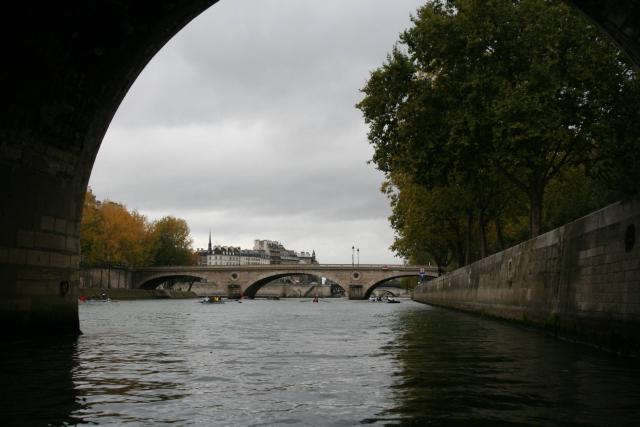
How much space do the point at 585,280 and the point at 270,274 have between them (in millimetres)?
96835

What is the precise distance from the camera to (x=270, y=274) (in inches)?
4382

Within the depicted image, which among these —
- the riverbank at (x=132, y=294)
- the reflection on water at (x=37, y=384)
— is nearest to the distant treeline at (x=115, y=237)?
the riverbank at (x=132, y=294)

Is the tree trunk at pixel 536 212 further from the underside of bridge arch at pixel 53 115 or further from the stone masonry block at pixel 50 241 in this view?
the stone masonry block at pixel 50 241

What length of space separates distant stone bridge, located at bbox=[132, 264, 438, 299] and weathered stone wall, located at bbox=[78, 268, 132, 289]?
6.10m

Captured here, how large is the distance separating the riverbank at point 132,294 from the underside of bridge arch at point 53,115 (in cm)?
7041

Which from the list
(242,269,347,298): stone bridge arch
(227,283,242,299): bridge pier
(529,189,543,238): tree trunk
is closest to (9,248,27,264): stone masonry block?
(529,189,543,238): tree trunk

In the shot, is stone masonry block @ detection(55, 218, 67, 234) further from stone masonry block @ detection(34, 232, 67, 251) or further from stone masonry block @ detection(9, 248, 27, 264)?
stone masonry block @ detection(9, 248, 27, 264)

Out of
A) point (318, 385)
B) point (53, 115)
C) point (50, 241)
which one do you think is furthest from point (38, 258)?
point (318, 385)

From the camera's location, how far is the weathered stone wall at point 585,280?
42.1ft

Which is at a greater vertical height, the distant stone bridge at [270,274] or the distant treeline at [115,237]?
the distant treeline at [115,237]

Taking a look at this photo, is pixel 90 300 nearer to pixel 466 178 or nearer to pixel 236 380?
pixel 466 178

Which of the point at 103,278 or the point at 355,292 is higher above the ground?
the point at 103,278

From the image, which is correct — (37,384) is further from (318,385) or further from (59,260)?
(59,260)

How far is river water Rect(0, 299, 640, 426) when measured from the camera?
6.83 metres
